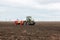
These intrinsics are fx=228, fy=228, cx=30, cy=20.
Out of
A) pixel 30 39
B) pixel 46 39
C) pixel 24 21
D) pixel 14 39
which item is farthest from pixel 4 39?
pixel 24 21

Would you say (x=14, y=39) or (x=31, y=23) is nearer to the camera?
(x=14, y=39)

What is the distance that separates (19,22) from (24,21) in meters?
1.24

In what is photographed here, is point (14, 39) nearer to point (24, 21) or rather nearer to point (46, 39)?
point (46, 39)

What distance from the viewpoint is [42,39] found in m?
23.1

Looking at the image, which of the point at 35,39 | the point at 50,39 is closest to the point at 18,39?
the point at 35,39

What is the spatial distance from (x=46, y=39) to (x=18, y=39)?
295cm

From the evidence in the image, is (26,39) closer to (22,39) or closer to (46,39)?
(22,39)

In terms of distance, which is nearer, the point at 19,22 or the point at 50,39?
the point at 50,39

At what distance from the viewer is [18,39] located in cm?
2233

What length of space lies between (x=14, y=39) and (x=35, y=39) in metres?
2.24

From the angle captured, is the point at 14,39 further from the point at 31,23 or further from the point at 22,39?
the point at 31,23

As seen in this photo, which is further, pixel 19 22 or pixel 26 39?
pixel 19 22

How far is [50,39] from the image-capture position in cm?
2323

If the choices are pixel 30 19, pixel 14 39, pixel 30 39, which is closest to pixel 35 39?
pixel 30 39
